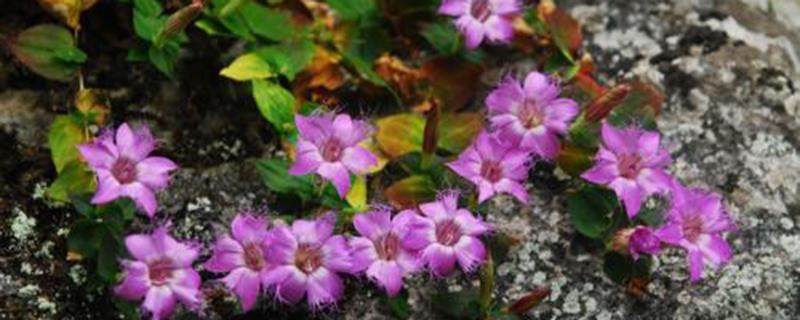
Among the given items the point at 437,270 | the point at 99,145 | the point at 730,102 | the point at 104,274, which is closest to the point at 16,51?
the point at 99,145

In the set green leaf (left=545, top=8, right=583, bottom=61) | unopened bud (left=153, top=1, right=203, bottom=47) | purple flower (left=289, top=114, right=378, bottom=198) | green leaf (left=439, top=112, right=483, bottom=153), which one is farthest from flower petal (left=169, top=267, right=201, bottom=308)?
green leaf (left=545, top=8, right=583, bottom=61)

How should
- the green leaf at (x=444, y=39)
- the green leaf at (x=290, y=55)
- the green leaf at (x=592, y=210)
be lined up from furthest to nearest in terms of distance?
the green leaf at (x=444, y=39) < the green leaf at (x=290, y=55) < the green leaf at (x=592, y=210)

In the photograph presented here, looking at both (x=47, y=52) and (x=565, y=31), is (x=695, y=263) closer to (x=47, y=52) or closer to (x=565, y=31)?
(x=565, y=31)

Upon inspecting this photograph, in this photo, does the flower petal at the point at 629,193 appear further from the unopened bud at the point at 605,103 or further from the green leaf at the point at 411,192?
the green leaf at the point at 411,192

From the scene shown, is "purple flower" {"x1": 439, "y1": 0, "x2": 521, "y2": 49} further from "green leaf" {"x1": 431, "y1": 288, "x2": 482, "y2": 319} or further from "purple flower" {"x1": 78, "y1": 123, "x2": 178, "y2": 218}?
"purple flower" {"x1": 78, "y1": 123, "x2": 178, "y2": 218}

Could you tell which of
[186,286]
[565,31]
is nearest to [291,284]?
[186,286]

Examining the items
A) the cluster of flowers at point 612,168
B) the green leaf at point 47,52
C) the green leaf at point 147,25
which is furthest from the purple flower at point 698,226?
the green leaf at point 47,52

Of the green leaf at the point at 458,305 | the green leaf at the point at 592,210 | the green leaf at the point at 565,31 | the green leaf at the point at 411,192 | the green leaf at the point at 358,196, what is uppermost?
the green leaf at the point at 565,31
